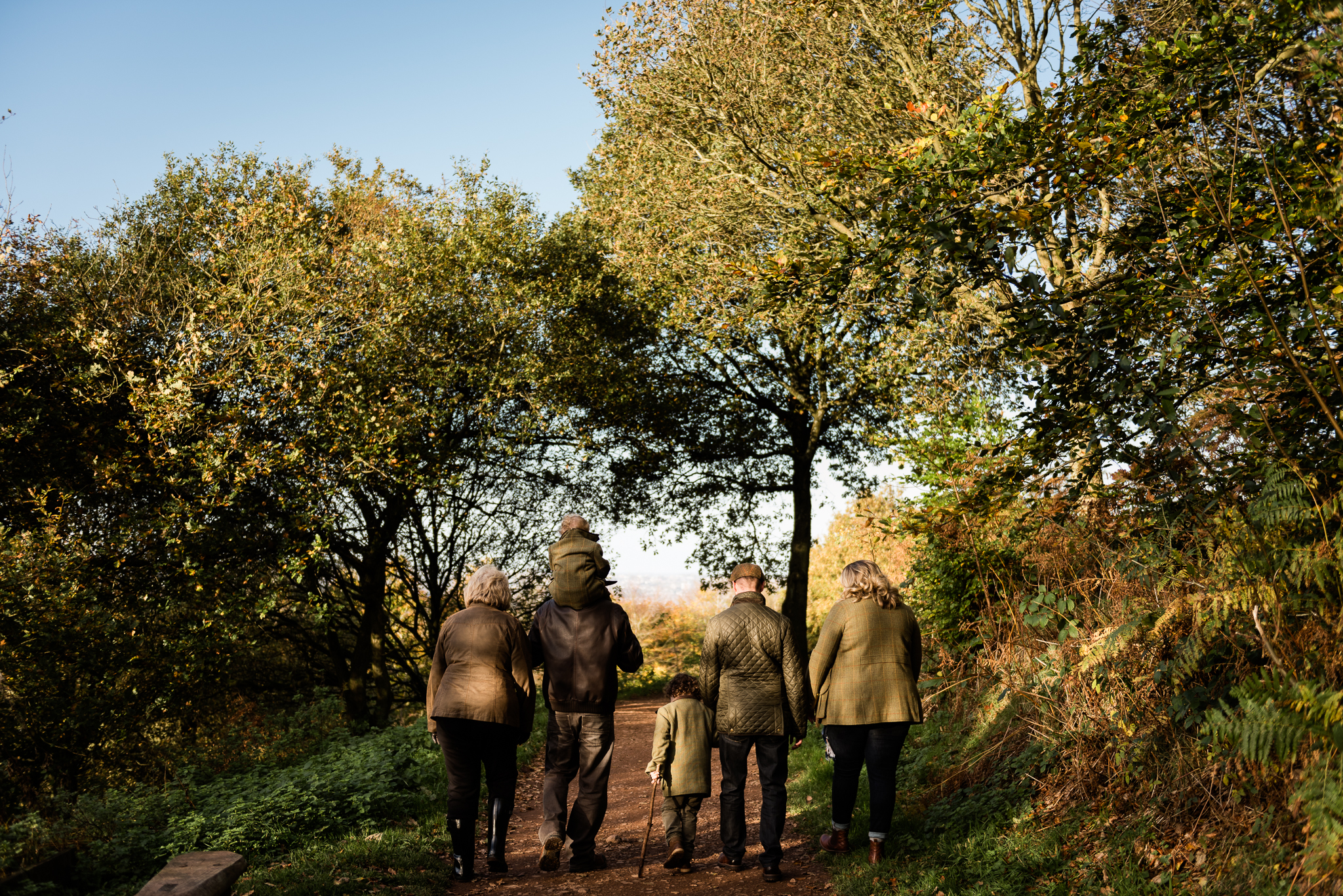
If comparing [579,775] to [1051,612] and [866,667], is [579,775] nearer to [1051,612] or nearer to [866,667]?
[866,667]

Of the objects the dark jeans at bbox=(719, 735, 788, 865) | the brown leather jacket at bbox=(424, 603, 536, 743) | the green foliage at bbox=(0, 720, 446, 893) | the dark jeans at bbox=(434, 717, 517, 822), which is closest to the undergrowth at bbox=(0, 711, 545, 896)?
the green foliage at bbox=(0, 720, 446, 893)

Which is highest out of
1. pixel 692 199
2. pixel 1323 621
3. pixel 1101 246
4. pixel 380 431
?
pixel 692 199

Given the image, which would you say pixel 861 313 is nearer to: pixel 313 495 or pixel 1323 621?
pixel 313 495

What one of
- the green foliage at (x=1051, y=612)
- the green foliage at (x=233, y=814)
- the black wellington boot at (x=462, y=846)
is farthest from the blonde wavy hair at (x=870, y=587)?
the green foliage at (x=233, y=814)

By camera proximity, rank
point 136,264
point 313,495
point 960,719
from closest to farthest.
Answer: point 960,719, point 313,495, point 136,264

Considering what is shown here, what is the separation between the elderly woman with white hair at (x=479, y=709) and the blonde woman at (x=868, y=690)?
6.75 feet

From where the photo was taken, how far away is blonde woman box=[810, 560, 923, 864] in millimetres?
5891

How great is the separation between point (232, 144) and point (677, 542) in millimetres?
Result: 11121

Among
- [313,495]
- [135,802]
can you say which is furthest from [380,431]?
[135,802]

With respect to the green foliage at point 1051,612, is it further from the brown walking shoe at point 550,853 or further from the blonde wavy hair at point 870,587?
the brown walking shoe at point 550,853

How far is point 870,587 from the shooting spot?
20.0 feet

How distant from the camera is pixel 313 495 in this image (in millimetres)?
11734

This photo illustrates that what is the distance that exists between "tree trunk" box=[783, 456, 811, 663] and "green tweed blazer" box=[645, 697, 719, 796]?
1043 cm

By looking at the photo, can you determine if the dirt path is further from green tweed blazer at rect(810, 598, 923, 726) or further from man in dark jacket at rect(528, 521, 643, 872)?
green tweed blazer at rect(810, 598, 923, 726)
